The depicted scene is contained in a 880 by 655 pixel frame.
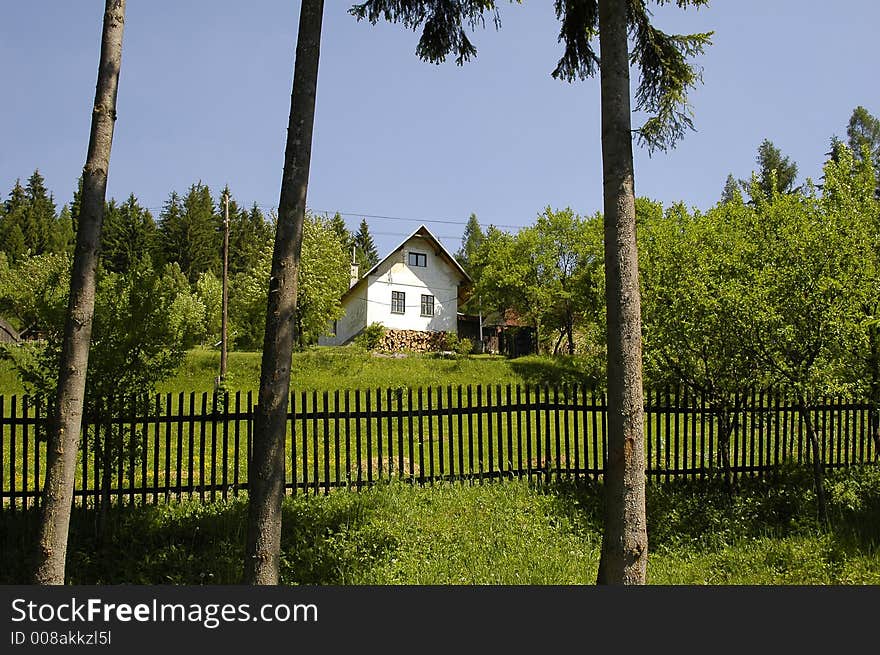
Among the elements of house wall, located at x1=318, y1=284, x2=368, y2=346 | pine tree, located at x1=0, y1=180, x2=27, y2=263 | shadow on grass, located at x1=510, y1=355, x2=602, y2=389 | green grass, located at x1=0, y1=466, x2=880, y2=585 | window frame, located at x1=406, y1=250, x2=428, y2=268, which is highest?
pine tree, located at x1=0, y1=180, x2=27, y2=263

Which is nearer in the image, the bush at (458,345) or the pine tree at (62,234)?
the bush at (458,345)

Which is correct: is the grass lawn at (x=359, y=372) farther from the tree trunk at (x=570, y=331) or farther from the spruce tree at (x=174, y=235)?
the spruce tree at (x=174, y=235)

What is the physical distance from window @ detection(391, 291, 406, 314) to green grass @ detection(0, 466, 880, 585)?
3208cm

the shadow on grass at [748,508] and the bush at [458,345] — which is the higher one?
the bush at [458,345]

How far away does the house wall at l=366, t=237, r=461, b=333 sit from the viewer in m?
41.7

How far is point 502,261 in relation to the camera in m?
39.2

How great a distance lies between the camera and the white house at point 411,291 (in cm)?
4175

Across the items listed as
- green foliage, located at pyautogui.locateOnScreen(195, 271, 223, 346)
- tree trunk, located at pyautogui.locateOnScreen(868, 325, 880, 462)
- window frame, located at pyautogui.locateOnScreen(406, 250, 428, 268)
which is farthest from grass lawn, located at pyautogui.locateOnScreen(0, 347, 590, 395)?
tree trunk, located at pyautogui.locateOnScreen(868, 325, 880, 462)

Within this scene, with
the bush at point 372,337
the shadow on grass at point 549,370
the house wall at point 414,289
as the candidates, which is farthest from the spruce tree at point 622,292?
the house wall at point 414,289

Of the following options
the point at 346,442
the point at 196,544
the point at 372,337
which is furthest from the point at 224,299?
the point at 196,544

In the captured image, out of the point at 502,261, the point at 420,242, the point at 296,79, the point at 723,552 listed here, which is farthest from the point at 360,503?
the point at 420,242

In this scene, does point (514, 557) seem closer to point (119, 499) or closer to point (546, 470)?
point (546, 470)

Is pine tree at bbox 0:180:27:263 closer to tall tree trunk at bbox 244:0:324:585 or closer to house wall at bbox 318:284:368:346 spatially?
house wall at bbox 318:284:368:346

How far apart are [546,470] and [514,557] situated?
7.84 ft
